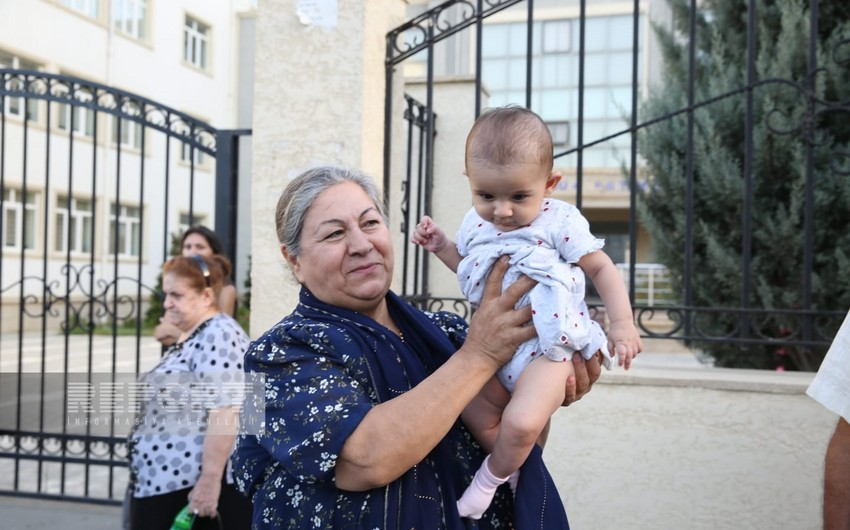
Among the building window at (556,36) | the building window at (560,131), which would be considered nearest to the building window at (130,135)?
the building window at (560,131)

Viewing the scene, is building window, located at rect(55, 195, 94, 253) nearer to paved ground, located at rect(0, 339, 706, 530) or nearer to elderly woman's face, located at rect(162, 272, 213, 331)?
paved ground, located at rect(0, 339, 706, 530)

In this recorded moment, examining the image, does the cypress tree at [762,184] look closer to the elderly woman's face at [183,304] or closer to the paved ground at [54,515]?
the elderly woman's face at [183,304]

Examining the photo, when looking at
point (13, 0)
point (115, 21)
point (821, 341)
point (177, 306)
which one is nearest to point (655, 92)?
point (821, 341)

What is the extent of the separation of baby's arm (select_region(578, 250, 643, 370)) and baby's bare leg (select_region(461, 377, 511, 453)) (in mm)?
325

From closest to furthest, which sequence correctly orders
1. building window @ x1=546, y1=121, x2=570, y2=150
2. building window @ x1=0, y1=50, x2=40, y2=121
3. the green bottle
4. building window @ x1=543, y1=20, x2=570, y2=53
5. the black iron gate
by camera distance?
the green bottle
the black iron gate
building window @ x1=0, y1=50, x2=40, y2=121
building window @ x1=546, y1=121, x2=570, y2=150
building window @ x1=543, y1=20, x2=570, y2=53

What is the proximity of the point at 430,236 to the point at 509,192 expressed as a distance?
0.35m

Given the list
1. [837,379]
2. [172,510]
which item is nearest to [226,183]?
[172,510]

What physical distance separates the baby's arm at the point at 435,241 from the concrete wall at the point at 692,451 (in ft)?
5.89

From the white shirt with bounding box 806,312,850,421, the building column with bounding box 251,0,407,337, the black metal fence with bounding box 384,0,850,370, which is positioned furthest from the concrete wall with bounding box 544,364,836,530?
the building column with bounding box 251,0,407,337

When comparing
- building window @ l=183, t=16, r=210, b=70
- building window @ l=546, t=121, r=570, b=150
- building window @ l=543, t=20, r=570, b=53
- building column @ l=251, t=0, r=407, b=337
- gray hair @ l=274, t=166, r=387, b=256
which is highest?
building window @ l=183, t=16, r=210, b=70

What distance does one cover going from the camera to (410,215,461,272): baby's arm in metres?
2.22

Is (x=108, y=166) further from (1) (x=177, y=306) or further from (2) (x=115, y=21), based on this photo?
(1) (x=177, y=306)

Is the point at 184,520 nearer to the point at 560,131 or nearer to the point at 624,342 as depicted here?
the point at 624,342

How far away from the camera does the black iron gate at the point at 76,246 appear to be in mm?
5305
